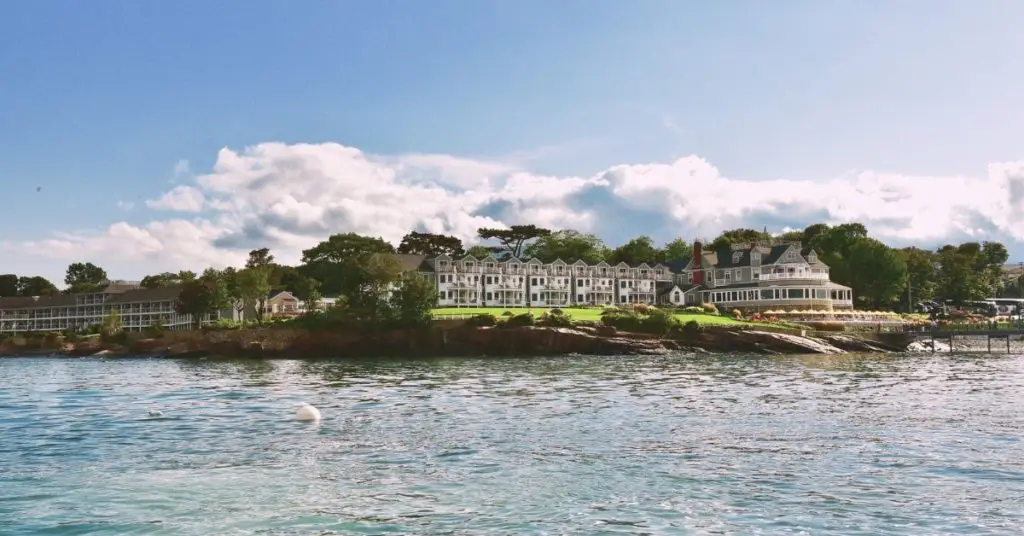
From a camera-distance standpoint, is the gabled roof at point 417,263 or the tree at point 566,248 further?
the tree at point 566,248

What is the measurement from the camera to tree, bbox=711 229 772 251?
577 ft

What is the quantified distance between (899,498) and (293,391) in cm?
3364

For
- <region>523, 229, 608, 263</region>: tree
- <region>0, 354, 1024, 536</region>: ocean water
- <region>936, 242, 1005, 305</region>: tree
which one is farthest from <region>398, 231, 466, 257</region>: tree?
<region>0, 354, 1024, 536</region>: ocean water

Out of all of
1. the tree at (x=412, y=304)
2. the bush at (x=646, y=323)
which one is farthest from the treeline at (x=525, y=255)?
the bush at (x=646, y=323)

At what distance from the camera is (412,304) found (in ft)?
324

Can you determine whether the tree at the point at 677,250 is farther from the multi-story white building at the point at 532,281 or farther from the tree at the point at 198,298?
the tree at the point at 198,298

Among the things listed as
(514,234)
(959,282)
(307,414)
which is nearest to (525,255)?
(514,234)

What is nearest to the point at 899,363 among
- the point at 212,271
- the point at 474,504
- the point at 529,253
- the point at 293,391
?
the point at 293,391

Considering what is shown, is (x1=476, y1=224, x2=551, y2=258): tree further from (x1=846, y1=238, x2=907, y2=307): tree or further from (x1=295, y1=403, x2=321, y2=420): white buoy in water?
(x1=295, y1=403, x2=321, y2=420): white buoy in water

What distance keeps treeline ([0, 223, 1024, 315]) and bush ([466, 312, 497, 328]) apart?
5923 mm

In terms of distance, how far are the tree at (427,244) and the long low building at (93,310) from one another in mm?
46664

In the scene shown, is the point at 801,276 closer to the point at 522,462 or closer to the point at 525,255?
the point at 525,255

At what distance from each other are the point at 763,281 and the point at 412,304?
61440 mm

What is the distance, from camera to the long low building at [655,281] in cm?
12962
